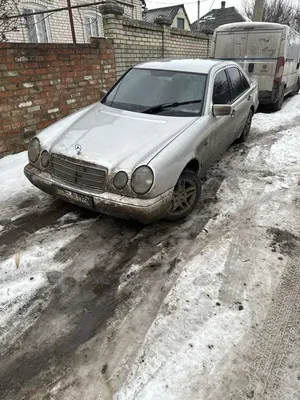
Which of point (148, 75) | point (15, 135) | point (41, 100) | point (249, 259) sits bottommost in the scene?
point (249, 259)

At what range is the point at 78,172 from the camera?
2.99m

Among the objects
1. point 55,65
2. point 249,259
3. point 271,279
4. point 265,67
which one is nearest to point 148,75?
point 55,65

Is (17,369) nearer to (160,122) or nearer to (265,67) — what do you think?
(160,122)

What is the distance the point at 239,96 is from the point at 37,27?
10096 millimetres

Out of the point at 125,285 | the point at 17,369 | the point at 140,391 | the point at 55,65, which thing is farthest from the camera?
the point at 55,65

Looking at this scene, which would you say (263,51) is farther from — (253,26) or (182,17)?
(182,17)

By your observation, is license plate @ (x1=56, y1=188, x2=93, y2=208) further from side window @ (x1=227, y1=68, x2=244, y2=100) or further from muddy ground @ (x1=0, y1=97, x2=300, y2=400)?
side window @ (x1=227, y1=68, x2=244, y2=100)

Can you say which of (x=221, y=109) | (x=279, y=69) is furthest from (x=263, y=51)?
(x=221, y=109)

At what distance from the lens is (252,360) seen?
194cm

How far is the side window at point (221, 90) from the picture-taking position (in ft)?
13.1

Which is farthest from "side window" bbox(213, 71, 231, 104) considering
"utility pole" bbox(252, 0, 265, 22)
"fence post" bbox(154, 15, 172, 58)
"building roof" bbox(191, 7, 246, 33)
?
"building roof" bbox(191, 7, 246, 33)

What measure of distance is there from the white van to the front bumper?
22.0 ft

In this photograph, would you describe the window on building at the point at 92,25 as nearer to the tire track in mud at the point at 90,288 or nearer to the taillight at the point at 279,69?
the taillight at the point at 279,69

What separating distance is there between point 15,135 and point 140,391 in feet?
14.9
